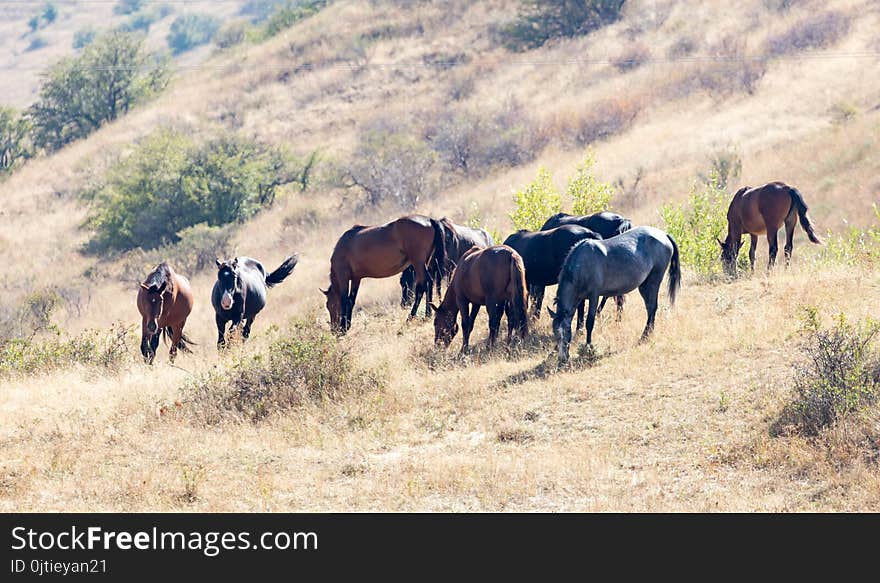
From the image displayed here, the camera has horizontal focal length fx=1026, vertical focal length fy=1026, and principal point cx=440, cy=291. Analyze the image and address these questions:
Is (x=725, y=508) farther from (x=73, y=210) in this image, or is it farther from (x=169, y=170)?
(x=73, y=210)

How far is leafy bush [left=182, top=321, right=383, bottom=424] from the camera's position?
11.5 meters

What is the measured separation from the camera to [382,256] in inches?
651

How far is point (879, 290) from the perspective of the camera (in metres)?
13.5

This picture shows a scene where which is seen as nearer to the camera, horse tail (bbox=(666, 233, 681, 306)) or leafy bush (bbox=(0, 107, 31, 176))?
horse tail (bbox=(666, 233, 681, 306))

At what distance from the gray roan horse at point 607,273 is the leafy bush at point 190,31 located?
102 meters

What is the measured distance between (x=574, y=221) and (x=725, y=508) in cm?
790

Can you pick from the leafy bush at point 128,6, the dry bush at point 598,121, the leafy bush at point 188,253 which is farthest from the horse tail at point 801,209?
the leafy bush at point 128,6

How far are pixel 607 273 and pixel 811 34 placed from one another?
30.0 metres

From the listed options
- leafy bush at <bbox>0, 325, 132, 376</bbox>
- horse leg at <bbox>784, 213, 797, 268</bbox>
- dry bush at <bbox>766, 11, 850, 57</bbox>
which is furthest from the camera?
dry bush at <bbox>766, 11, 850, 57</bbox>

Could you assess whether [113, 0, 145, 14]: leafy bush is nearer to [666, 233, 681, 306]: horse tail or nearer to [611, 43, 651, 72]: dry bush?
[611, 43, 651, 72]: dry bush

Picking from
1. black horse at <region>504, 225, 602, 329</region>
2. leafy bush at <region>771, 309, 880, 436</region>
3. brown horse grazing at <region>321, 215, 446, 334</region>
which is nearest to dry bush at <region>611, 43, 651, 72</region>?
brown horse grazing at <region>321, 215, 446, 334</region>

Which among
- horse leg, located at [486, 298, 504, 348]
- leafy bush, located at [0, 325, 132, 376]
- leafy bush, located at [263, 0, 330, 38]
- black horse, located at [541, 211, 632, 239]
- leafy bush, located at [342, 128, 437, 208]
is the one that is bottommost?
leafy bush, located at [342, 128, 437, 208]

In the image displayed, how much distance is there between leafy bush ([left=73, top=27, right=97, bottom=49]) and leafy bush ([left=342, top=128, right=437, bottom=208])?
8188 centimetres

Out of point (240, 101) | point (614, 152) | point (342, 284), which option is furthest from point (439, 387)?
point (240, 101)
